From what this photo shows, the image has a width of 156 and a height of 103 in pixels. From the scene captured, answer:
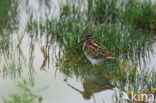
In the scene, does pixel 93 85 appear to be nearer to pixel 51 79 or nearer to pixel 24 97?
pixel 51 79

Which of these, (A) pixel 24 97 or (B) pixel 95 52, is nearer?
(A) pixel 24 97

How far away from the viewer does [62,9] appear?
11047 mm

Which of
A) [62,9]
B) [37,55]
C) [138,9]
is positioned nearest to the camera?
[37,55]

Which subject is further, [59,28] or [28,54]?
[59,28]

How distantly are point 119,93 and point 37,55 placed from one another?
8.45 feet

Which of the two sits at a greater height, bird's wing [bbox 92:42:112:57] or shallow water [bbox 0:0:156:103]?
bird's wing [bbox 92:42:112:57]

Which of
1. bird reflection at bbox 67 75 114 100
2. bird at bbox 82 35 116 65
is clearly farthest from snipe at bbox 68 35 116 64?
bird reflection at bbox 67 75 114 100

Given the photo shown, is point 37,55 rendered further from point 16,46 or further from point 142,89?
point 142,89

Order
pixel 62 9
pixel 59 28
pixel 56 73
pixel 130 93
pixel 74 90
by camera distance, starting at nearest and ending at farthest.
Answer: pixel 130 93
pixel 74 90
pixel 56 73
pixel 59 28
pixel 62 9

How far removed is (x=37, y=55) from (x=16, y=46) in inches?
24.1

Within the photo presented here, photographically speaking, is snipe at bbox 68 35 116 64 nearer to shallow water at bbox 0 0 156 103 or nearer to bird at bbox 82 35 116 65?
bird at bbox 82 35 116 65

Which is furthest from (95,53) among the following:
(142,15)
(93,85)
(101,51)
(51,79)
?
(142,15)

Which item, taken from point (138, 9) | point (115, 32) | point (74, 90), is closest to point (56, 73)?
point (74, 90)

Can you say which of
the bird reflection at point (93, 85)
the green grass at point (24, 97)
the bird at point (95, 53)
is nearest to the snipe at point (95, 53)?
the bird at point (95, 53)
